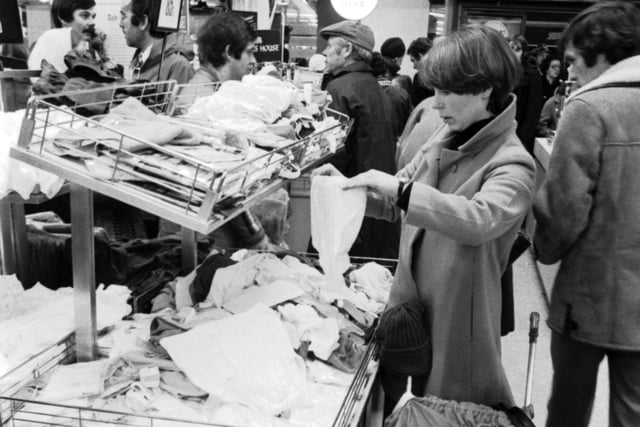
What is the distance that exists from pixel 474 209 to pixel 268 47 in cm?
398

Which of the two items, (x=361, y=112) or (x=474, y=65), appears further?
(x=361, y=112)

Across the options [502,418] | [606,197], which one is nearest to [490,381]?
[502,418]

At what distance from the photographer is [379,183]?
1.73 meters

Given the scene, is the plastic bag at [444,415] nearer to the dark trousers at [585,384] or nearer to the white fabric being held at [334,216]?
the white fabric being held at [334,216]

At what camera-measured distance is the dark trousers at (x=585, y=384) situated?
7.22ft

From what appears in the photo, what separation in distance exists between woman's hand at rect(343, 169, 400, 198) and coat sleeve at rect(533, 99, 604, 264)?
0.70 m

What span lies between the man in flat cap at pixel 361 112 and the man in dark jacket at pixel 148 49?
883 mm

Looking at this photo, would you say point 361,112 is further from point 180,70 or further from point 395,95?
point 395,95

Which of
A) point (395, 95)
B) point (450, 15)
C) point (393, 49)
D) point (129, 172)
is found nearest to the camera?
point (129, 172)

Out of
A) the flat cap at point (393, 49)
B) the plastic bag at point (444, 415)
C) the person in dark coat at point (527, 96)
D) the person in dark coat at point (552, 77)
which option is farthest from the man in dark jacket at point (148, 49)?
the person in dark coat at point (552, 77)

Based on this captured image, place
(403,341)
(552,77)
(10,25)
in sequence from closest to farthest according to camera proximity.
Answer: (403,341), (10,25), (552,77)

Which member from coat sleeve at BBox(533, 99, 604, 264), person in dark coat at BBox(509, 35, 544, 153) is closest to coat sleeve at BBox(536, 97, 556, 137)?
person in dark coat at BBox(509, 35, 544, 153)

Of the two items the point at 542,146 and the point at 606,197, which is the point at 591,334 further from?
the point at 542,146

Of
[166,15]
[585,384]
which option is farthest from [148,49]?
[585,384]
